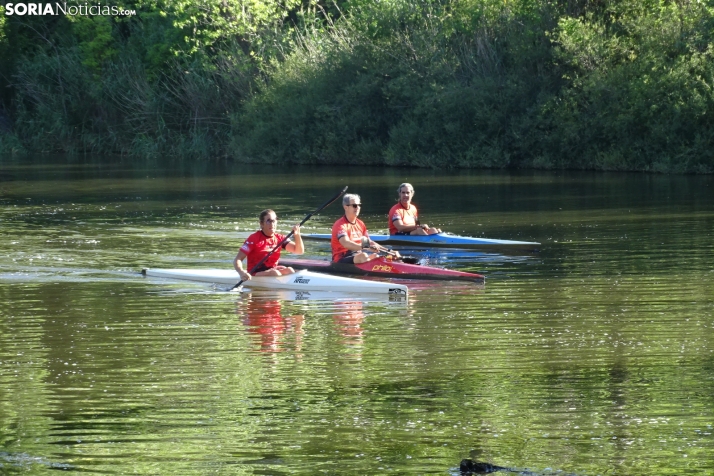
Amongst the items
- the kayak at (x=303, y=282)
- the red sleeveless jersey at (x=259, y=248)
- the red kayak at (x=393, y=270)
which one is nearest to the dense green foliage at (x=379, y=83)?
the red kayak at (x=393, y=270)

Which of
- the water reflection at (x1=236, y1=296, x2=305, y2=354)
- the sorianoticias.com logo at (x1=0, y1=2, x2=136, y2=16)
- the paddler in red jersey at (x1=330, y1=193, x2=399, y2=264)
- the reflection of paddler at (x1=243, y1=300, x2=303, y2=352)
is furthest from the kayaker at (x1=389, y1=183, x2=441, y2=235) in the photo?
the sorianoticias.com logo at (x1=0, y1=2, x2=136, y2=16)

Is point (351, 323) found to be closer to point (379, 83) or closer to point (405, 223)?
point (405, 223)

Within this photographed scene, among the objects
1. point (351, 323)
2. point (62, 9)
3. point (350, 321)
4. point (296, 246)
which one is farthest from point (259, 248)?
point (62, 9)

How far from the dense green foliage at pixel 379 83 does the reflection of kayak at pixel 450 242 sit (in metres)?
21.8

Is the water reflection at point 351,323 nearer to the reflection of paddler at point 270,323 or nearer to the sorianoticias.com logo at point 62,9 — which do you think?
the reflection of paddler at point 270,323

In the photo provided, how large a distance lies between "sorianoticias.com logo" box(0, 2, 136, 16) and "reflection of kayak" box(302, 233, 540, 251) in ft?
141

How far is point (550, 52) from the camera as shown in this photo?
45.4 m

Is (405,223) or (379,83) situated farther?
(379,83)

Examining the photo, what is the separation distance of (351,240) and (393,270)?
2.54ft

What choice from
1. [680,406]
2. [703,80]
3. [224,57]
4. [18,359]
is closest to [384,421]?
[680,406]

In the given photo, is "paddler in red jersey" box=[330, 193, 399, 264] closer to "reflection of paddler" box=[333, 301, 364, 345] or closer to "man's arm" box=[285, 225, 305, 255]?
"man's arm" box=[285, 225, 305, 255]

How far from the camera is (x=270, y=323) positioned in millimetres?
14070

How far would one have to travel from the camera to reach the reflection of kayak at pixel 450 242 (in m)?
21.0

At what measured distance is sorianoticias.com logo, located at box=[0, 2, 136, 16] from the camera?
63.6m
